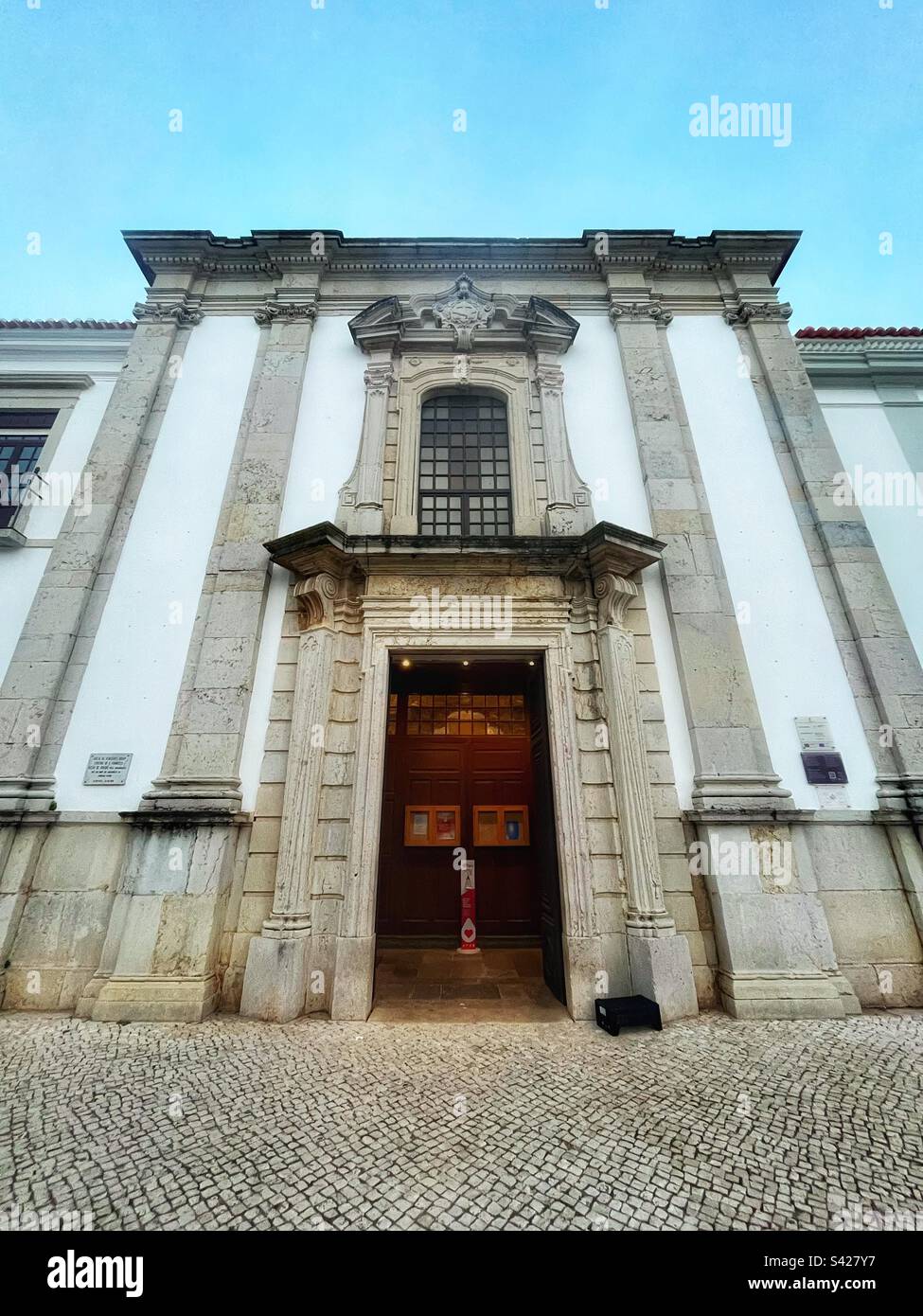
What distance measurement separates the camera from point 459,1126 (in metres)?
3.04

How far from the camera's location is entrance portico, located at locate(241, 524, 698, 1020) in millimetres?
5012

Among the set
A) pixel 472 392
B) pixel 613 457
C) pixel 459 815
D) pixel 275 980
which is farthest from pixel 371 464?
pixel 275 980

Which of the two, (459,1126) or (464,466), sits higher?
(464,466)

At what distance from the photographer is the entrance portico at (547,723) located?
501cm

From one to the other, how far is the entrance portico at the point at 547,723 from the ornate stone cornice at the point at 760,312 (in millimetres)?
5477

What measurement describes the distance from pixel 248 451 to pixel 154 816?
5324mm

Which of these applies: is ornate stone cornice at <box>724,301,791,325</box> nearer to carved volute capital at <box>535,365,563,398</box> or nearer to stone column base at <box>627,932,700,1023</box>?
carved volute capital at <box>535,365,563,398</box>

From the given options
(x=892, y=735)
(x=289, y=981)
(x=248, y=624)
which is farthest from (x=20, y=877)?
(x=892, y=735)

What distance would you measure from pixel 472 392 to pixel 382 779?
671 cm

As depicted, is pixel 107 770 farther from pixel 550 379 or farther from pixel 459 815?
pixel 550 379

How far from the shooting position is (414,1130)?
301cm

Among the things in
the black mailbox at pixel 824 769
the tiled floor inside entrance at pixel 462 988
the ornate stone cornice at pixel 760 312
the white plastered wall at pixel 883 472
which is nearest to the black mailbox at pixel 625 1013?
the tiled floor inside entrance at pixel 462 988

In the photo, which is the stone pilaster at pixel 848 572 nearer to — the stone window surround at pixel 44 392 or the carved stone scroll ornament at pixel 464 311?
the carved stone scroll ornament at pixel 464 311
